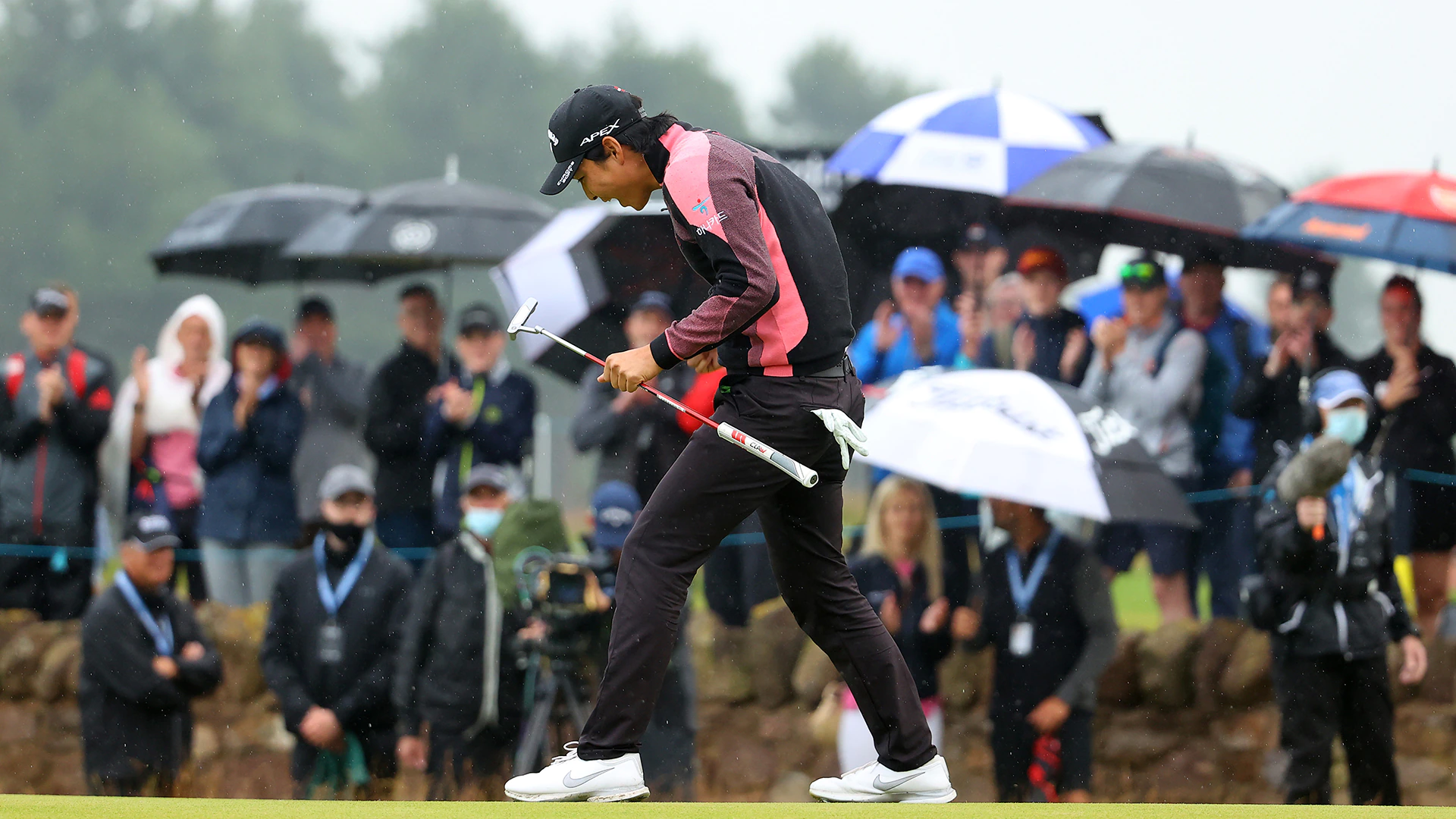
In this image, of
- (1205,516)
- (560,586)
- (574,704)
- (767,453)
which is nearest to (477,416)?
(560,586)

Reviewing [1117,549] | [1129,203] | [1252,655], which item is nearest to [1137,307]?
[1129,203]

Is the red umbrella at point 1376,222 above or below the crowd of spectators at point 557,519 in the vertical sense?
above

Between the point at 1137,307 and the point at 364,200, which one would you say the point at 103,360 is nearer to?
the point at 364,200

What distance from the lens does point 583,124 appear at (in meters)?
3.65

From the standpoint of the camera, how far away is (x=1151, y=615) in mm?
7062

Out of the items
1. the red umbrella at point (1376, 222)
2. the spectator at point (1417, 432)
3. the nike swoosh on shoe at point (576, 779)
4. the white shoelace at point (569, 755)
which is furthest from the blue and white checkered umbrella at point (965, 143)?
the nike swoosh on shoe at point (576, 779)

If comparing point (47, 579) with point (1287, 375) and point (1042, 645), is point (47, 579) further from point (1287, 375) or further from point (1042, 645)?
point (1287, 375)

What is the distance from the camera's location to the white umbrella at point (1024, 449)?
6062mm

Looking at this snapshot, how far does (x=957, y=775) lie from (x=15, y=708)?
4102 mm

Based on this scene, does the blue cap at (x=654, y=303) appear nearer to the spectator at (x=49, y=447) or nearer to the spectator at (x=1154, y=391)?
the spectator at (x=1154, y=391)

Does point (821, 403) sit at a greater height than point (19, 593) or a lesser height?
greater

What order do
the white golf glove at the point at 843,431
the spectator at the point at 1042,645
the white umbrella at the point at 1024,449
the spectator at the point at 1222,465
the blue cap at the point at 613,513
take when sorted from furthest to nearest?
1. the spectator at the point at 1222,465
2. the blue cap at the point at 613,513
3. the spectator at the point at 1042,645
4. the white umbrella at the point at 1024,449
5. the white golf glove at the point at 843,431

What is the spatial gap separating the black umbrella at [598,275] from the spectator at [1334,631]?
2.98m

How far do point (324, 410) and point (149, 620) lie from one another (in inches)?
51.4
